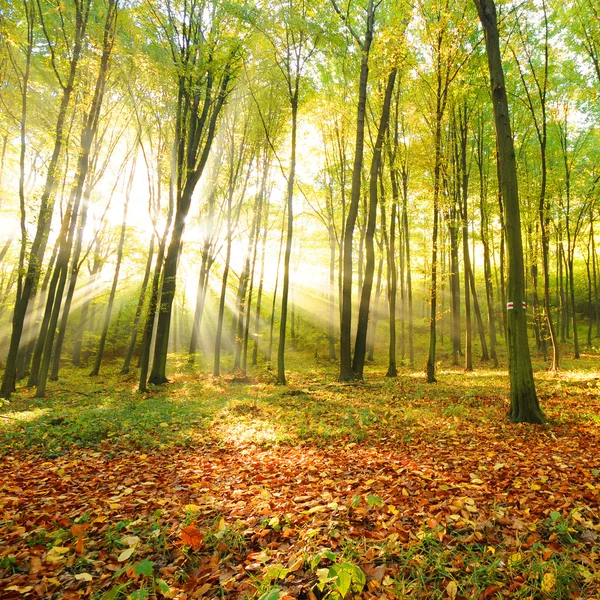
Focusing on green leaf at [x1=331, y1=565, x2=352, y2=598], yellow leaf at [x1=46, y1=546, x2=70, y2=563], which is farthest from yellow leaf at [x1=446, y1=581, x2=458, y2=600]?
yellow leaf at [x1=46, y1=546, x2=70, y2=563]

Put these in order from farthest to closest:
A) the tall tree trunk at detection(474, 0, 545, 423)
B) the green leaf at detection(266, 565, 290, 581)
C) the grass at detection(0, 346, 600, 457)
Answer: the tall tree trunk at detection(474, 0, 545, 423) < the grass at detection(0, 346, 600, 457) < the green leaf at detection(266, 565, 290, 581)

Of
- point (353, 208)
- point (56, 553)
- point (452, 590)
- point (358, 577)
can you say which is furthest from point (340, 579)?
point (353, 208)

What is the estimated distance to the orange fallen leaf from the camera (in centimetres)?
267

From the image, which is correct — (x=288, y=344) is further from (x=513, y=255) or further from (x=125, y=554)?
(x=125, y=554)

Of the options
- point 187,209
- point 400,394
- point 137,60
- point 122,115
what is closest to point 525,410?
point 400,394

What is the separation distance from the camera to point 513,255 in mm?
6258

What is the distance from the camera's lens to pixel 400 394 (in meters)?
9.30

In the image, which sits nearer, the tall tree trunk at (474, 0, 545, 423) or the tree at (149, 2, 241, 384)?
the tall tree trunk at (474, 0, 545, 423)

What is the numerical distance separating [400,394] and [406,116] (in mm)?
13489

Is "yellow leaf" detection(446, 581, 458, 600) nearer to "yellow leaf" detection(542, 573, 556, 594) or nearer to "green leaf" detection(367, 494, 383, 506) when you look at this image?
"yellow leaf" detection(542, 573, 556, 594)

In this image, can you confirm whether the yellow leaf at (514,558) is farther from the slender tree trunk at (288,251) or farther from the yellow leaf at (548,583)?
the slender tree trunk at (288,251)

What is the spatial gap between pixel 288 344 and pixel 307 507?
78.8ft

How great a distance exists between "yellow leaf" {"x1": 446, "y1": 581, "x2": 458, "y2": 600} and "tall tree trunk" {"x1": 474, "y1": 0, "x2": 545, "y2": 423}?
506 centimetres

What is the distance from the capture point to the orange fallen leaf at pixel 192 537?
2.67 m
